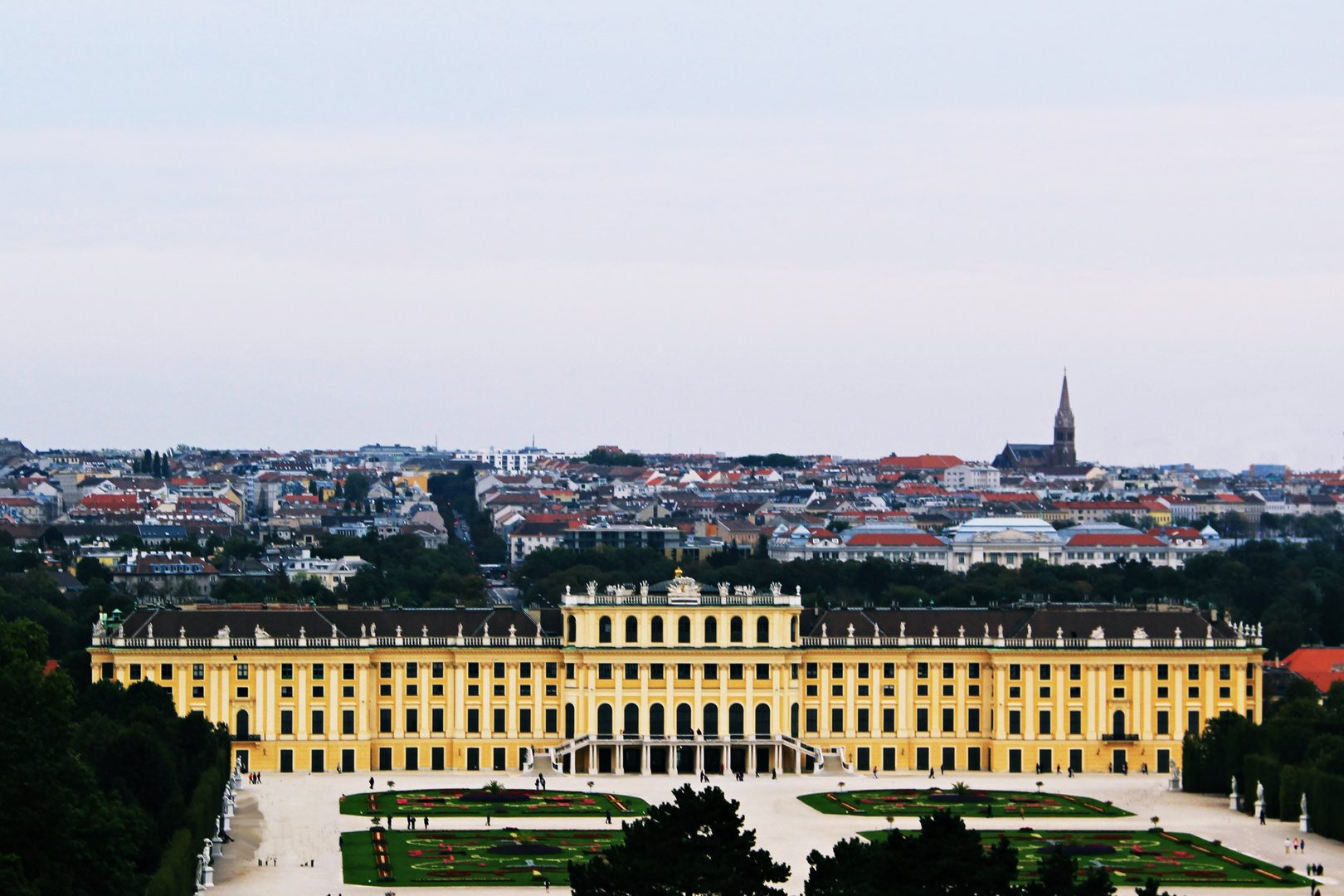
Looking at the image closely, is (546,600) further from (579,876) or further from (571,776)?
(579,876)

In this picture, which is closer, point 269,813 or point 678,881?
point 678,881

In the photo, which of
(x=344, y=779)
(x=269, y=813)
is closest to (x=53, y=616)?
(x=344, y=779)

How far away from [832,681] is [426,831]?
25727mm

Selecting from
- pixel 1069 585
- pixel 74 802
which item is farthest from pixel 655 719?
pixel 1069 585

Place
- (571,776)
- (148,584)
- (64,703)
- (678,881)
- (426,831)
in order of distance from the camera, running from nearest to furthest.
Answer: (678,881), (64,703), (426,831), (571,776), (148,584)

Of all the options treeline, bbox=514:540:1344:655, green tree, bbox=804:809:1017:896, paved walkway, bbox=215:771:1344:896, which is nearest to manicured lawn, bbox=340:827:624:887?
paved walkway, bbox=215:771:1344:896

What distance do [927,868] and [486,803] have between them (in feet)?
125

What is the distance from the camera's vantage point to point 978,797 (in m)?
106

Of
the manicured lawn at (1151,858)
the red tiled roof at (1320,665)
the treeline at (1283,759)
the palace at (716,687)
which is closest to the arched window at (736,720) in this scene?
the palace at (716,687)

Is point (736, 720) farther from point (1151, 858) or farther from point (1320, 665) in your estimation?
point (1320, 665)

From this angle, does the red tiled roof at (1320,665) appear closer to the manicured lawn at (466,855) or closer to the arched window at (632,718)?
the arched window at (632,718)

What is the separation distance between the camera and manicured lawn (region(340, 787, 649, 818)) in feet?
332

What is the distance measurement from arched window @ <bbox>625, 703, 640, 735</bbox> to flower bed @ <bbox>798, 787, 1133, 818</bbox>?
10.8 meters

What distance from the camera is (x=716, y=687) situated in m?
117
